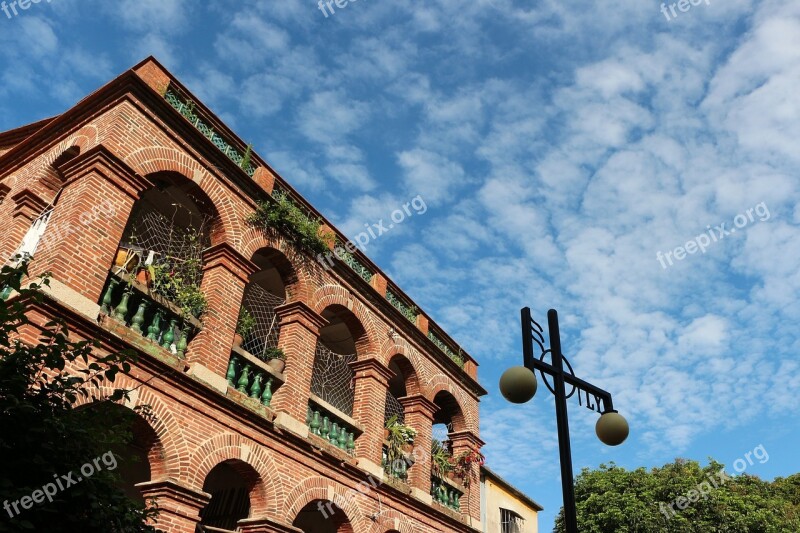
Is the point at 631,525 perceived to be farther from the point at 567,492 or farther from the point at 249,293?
the point at 567,492

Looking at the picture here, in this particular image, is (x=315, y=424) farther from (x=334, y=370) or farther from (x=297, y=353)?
(x=334, y=370)

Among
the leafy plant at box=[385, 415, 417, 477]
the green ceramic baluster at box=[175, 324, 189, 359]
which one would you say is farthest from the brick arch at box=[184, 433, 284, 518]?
the leafy plant at box=[385, 415, 417, 477]

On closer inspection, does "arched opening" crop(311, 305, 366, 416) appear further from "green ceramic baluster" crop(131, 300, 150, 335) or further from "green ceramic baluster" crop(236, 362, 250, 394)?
"green ceramic baluster" crop(131, 300, 150, 335)

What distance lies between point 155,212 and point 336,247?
12.9ft

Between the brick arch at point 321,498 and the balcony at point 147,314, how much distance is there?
10.1 feet

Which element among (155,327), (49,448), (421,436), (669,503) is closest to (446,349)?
(421,436)

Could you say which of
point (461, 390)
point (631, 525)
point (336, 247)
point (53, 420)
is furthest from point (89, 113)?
point (631, 525)

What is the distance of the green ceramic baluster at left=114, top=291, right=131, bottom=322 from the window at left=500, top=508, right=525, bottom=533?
506 inches

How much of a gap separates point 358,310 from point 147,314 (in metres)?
5.16

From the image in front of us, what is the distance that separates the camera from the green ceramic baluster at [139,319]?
9305mm

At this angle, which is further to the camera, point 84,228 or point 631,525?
point 631,525

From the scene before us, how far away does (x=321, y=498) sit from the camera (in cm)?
1121

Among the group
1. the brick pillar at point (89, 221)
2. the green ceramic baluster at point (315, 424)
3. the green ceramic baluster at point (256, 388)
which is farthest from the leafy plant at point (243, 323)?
the brick pillar at point (89, 221)

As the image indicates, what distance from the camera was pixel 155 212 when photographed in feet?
39.3
